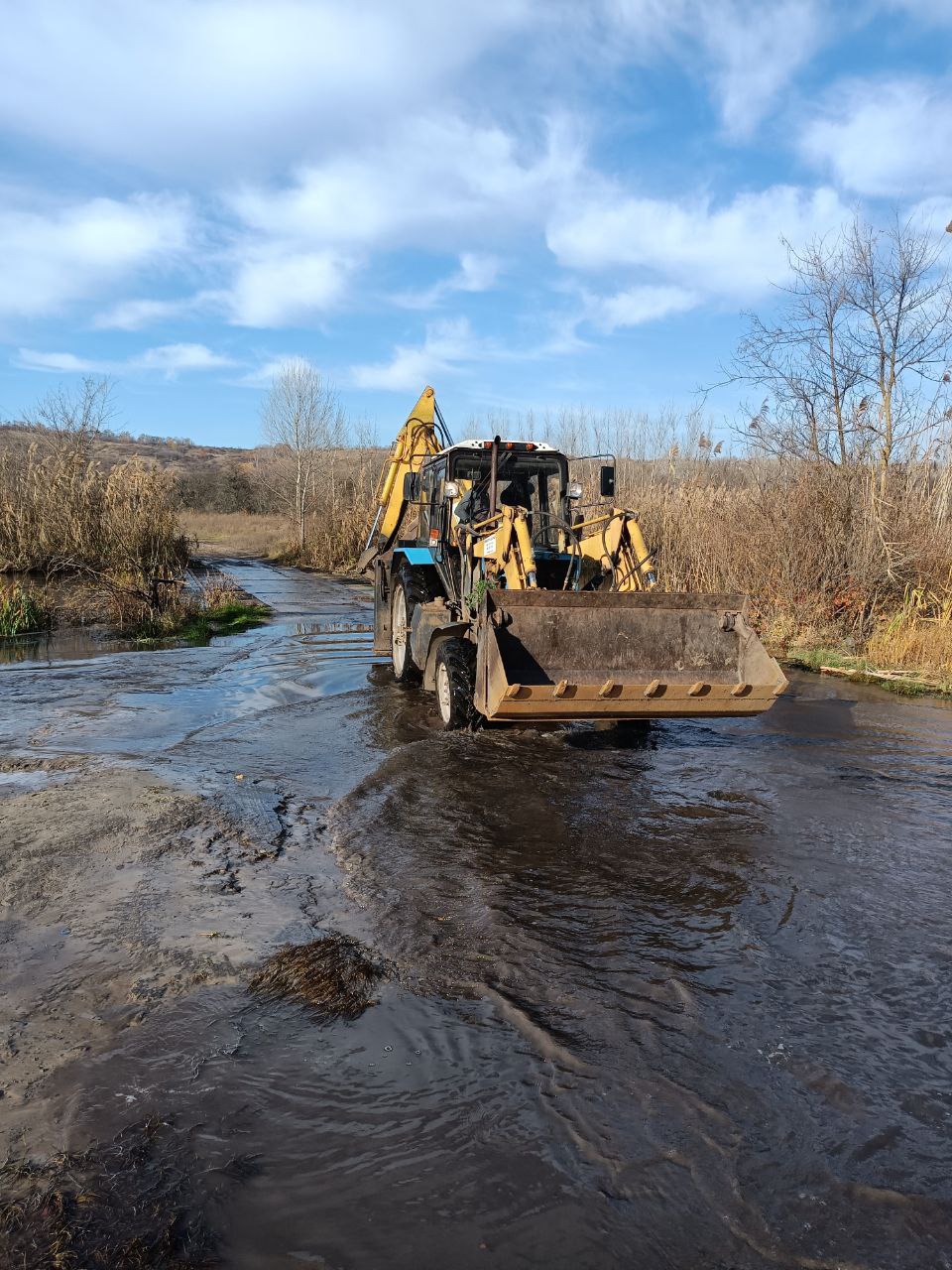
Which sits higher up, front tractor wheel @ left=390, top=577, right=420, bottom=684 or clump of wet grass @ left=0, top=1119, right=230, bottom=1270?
front tractor wheel @ left=390, top=577, right=420, bottom=684

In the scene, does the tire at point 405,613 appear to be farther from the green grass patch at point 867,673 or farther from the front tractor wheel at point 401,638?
the green grass patch at point 867,673

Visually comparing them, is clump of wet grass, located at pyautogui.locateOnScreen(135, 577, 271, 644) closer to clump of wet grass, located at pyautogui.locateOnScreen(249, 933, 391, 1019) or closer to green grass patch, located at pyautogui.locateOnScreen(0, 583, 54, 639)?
green grass patch, located at pyautogui.locateOnScreen(0, 583, 54, 639)

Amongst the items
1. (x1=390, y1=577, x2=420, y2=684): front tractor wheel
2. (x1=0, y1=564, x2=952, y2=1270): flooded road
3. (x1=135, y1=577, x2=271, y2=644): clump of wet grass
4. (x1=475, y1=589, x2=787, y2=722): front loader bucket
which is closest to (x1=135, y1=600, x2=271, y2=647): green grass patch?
(x1=135, y1=577, x2=271, y2=644): clump of wet grass

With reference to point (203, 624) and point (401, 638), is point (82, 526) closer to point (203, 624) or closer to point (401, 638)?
point (203, 624)

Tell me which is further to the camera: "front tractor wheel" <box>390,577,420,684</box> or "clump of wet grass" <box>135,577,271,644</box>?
"clump of wet grass" <box>135,577,271,644</box>

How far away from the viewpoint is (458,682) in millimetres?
7629

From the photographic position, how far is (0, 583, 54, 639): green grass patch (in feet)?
45.8

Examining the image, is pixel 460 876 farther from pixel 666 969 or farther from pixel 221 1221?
pixel 221 1221

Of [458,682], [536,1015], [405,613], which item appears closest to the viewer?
[536,1015]

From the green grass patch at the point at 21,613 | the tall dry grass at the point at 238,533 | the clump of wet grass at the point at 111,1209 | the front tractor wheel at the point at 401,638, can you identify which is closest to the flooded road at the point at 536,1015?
the clump of wet grass at the point at 111,1209

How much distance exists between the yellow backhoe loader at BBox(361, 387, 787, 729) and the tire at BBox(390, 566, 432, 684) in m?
0.03

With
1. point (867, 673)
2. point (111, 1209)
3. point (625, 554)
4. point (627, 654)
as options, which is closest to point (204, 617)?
point (625, 554)

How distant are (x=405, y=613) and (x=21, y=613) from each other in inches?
293

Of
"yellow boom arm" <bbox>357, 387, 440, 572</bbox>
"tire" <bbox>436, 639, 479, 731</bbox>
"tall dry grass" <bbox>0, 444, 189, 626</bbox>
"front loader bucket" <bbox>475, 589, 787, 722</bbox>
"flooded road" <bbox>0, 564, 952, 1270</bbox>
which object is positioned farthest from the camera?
"tall dry grass" <bbox>0, 444, 189, 626</bbox>
